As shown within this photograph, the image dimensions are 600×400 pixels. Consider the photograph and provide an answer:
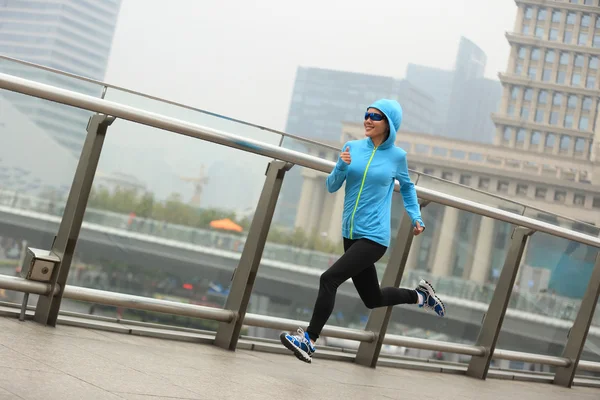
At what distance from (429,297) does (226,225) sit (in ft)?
4.08

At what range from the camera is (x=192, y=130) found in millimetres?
3668

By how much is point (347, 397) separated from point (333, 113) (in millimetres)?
165030

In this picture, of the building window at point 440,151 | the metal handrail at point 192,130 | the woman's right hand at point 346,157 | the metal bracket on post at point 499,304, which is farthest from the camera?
the building window at point 440,151

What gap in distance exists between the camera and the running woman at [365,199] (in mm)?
3854

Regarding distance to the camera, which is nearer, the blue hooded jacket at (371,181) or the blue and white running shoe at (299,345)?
the blue and white running shoe at (299,345)

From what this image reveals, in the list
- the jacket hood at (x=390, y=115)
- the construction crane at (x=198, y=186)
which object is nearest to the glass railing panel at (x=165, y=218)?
the construction crane at (x=198, y=186)

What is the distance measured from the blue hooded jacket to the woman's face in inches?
1.0

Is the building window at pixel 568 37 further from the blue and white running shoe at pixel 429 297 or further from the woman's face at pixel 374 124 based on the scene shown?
the woman's face at pixel 374 124

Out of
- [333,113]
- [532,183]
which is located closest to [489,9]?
[333,113]

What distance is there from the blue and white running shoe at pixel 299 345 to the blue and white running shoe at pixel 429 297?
0.90 m

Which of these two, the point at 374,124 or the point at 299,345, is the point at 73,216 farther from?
the point at 374,124

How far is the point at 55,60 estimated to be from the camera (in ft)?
456

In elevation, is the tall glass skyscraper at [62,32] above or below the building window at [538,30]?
below

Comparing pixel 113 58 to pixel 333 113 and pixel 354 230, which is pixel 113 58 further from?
pixel 354 230
